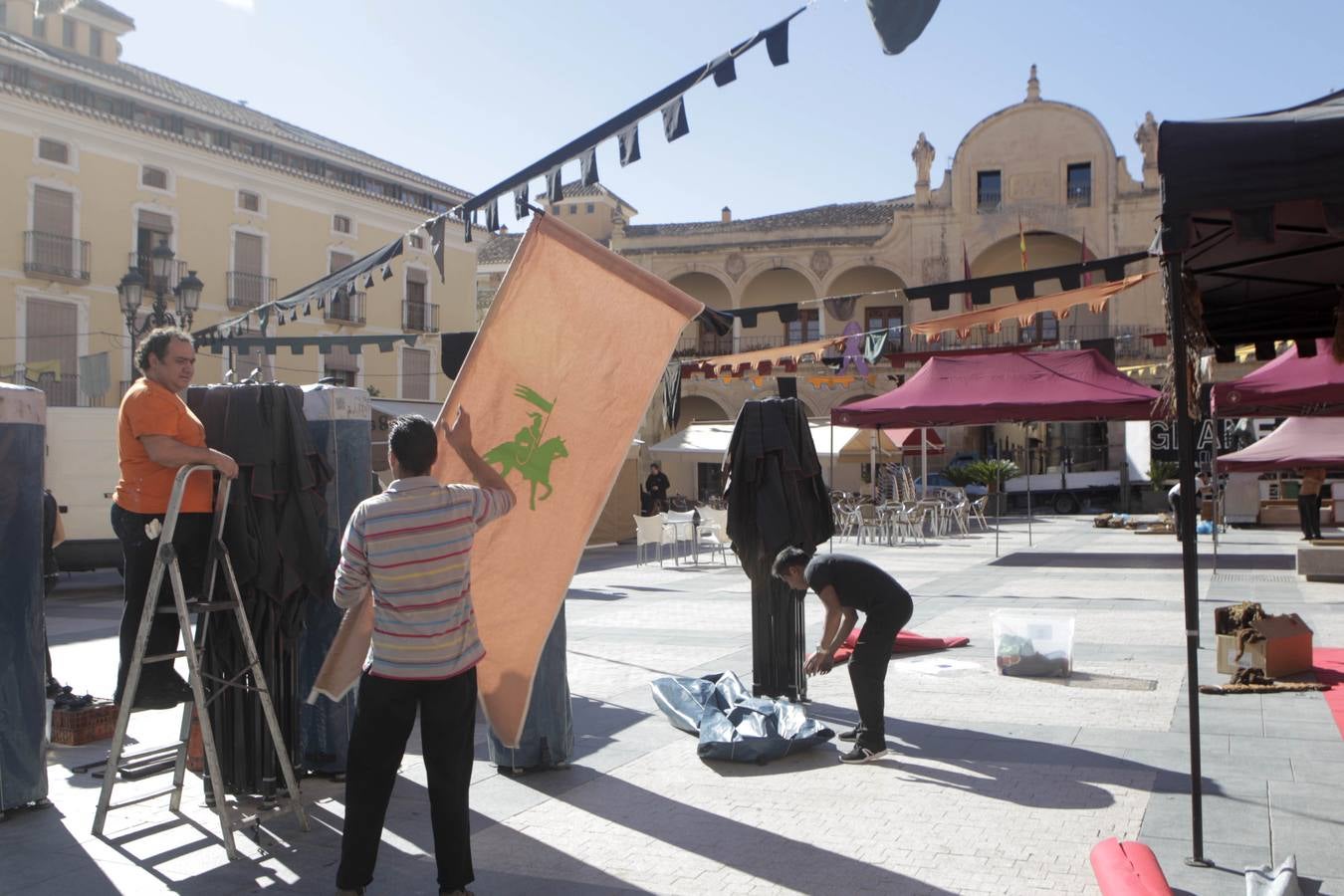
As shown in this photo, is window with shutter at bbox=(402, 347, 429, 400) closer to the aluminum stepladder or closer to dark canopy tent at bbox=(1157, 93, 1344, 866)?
the aluminum stepladder

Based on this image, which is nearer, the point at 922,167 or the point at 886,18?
the point at 886,18

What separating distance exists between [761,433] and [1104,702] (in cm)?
252

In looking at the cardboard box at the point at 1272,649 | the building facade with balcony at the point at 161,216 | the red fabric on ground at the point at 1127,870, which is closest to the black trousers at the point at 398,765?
the red fabric on ground at the point at 1127,870

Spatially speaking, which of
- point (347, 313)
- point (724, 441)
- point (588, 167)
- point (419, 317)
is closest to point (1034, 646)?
point (588, 167)

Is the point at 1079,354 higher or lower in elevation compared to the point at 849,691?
higher

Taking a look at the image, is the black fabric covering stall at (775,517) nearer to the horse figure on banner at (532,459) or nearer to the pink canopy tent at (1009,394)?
the horse figure on banner at (532,459)

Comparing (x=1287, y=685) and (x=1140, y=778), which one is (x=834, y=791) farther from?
(x=1287, y=685)

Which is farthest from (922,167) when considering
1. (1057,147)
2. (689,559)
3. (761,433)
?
(761,433)

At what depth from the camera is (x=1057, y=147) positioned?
42.3 meters

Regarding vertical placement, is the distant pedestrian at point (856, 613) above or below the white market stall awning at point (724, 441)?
below

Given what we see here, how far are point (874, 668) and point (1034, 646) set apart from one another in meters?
2.36

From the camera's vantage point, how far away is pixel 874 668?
586 cm

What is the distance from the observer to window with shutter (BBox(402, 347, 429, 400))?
35.9 m

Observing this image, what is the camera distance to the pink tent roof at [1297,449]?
17.7 metres
